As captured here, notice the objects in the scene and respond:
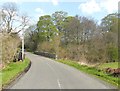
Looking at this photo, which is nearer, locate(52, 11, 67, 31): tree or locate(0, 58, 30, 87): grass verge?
locate(0, 58, 30, 87): grass verge

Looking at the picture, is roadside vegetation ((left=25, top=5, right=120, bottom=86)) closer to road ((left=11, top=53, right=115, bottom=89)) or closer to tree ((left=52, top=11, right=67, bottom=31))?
tree ((left=52, top=11, right=67, bottom=31))

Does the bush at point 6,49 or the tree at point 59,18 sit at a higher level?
the tree at point 59,18

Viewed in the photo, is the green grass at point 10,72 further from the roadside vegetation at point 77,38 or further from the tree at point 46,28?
the tree at point 46,28

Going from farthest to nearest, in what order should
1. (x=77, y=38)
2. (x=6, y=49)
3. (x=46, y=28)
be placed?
1. (x=46, y=28)
2. (x=77, y=38)
3. (x=6, y=49)

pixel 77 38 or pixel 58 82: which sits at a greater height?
pixel 77 38

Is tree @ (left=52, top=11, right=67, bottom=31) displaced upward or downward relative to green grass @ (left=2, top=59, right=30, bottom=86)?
upward

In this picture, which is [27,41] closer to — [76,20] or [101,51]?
[76,20]

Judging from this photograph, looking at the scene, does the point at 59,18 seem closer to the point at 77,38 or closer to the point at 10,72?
the point at 77,38

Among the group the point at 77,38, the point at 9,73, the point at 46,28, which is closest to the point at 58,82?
the point at 9,73

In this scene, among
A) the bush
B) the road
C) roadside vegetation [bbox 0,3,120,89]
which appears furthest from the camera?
roadside vegetation [bbox 0,3,120,89]

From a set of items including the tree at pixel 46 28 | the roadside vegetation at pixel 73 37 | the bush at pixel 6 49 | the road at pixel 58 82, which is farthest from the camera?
the tree at pixel 46 28

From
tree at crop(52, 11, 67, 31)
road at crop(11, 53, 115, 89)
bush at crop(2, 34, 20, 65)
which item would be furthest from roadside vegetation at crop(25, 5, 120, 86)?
road at crop(11, 53, 115, 89)

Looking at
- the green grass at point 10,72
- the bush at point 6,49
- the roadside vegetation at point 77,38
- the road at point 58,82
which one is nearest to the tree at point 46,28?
the roadside vegetation at point 77,38

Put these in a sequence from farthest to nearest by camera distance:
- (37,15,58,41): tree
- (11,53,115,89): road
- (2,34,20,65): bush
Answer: (37,15,58,41): tree, (2,34,20,65): bush, (11,53,115,89): road
